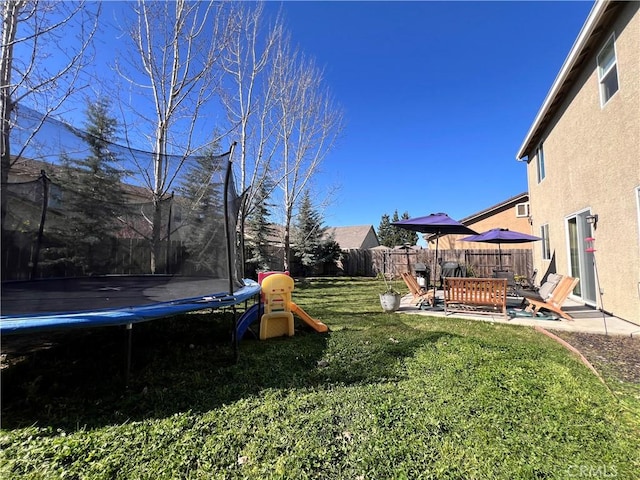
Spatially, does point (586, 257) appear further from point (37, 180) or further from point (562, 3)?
point (37, 180)

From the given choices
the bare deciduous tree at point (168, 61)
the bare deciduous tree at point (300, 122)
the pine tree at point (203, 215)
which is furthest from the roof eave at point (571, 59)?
the bare deciduous tree at point (168, 61)

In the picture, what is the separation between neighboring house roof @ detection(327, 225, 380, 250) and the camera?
31.7 m

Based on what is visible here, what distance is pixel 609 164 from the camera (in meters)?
5.23

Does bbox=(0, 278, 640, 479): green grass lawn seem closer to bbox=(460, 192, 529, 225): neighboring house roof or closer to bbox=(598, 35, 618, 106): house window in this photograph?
bbox=(598, 35, 618, 106): house window

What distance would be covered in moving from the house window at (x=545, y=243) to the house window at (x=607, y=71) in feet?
14.9

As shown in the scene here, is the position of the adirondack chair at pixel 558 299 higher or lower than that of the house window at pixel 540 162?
lower

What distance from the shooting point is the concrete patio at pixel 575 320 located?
14.6 ft

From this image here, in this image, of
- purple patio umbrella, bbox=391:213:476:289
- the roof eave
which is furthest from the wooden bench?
the roof eave

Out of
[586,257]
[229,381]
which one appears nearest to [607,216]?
[586,257]

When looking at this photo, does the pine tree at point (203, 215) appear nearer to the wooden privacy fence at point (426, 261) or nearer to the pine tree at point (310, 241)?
the wooden privacy fence at point (426, 261)

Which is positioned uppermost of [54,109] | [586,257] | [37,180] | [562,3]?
[562,3]

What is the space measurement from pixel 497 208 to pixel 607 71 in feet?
41.5

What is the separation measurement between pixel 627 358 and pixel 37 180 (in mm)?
7342

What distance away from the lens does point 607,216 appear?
530 centimetres
